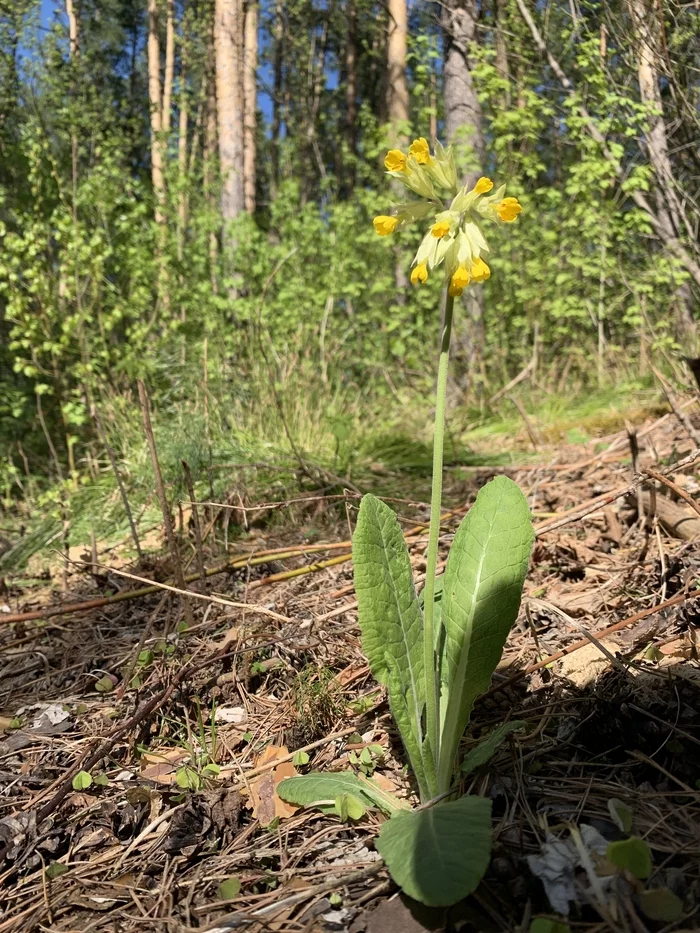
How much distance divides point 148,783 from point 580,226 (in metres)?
6.50

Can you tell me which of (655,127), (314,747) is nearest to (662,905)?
(314,747)

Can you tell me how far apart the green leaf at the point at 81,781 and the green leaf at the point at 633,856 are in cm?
101

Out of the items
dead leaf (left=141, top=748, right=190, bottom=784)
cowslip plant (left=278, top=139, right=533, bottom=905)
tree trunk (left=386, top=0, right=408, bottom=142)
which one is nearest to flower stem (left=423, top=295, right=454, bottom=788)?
cowslip plant (left=278, top=139, right=533, bottom=905)

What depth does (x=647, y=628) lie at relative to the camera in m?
1.53

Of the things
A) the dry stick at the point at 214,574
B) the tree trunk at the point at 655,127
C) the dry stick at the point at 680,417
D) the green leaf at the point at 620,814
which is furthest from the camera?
the tree trunk at the point at 655,127

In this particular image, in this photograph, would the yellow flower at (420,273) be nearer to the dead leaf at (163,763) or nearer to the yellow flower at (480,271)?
the yellow flower at (480,271)

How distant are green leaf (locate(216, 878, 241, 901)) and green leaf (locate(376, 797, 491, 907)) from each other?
0.25 meters

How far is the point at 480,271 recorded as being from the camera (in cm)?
105

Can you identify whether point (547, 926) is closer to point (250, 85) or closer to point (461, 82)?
point (461, 82)

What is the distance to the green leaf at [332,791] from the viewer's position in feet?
3.84

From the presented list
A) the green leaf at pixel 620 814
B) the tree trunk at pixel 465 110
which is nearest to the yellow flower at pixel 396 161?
the green leaf at pixel 620 814

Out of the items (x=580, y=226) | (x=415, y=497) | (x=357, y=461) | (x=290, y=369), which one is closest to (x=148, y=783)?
(x=415, y=497)

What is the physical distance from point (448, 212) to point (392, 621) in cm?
74

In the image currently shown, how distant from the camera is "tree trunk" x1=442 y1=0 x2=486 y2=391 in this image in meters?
6.24
